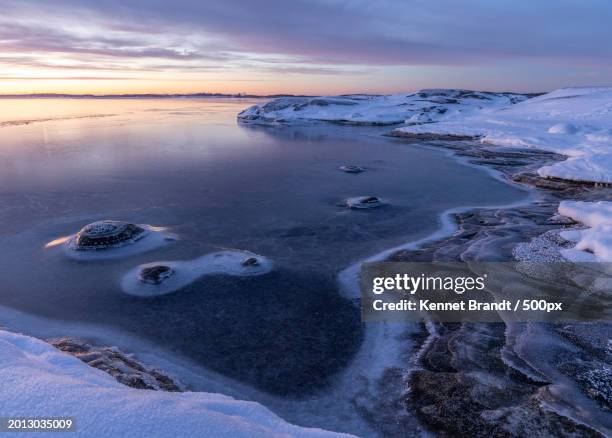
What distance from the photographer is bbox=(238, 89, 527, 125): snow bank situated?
191 ft

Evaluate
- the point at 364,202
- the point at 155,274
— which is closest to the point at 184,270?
the point at 155,274

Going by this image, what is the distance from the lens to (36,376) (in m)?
3.99

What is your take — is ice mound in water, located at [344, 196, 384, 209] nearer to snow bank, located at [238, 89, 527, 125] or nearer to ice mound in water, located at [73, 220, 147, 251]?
ice mound in water, located at [73, 220, 147, 251]

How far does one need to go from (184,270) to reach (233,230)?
119 inches

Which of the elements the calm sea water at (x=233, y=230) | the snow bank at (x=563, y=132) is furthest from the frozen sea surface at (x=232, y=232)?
the snow bank at (x=563, y=132)

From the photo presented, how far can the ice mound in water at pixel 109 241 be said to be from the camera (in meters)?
10.2

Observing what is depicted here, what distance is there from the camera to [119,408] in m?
3.51

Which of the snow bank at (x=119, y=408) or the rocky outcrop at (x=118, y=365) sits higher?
A: the snow bank at (x=119, y=408)

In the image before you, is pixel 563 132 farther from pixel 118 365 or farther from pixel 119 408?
pixel 119 408

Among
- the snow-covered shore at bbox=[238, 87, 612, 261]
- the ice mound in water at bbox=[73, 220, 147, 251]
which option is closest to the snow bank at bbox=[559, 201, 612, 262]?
the snow-covered shore at bbox=[238, 87, 612, 261]

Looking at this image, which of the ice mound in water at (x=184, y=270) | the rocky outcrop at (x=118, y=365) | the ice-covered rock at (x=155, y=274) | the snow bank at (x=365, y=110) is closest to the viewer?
the rocky outcrop at (x=118, y=365)

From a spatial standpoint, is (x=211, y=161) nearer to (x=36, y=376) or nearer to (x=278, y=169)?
(x=278, y=169)

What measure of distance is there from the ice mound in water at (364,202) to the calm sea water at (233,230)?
465 millimetres

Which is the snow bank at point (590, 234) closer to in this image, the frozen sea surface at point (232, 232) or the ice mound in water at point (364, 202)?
the frozen sea surface at point (232, 232)
